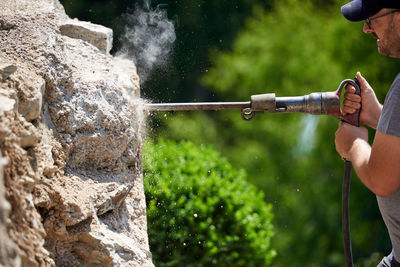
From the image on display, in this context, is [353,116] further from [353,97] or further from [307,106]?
[307,106]

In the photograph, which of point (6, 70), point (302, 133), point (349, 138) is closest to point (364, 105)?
point (349, 138)

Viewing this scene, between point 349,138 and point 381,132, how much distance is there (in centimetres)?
31

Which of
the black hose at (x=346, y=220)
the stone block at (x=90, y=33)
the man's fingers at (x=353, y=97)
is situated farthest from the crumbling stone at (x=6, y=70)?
the black hose at (x=346, y=220)

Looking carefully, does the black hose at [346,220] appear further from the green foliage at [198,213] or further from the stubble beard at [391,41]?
the green foliage at [198,213]

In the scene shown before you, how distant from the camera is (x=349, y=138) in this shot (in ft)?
6.82

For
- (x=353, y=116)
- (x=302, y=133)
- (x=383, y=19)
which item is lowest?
(x=353, y=116)

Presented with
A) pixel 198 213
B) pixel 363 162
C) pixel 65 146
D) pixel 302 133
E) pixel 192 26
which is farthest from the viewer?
pixel 192 26

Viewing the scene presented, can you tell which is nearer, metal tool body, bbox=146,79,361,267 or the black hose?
metal tool body, bbox=146,79,361,267

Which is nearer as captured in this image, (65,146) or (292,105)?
(65,146)

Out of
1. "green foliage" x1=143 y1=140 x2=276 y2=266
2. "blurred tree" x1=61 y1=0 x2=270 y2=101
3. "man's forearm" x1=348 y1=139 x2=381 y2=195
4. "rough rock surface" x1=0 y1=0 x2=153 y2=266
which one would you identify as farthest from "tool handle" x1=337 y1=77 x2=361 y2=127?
"blurred tree" x1=61 y1=0 x2=270 y2=101

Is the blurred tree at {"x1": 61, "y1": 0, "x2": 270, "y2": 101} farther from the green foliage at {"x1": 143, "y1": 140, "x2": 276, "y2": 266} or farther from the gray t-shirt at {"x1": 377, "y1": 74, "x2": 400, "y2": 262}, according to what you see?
the gray t-shirt at {"x1": 377, "y1": 74, "x2": 400, "y2": 262}

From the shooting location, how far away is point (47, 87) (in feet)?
6.72

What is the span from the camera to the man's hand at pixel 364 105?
2.22m

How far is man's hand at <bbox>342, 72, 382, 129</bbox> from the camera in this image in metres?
2.22
